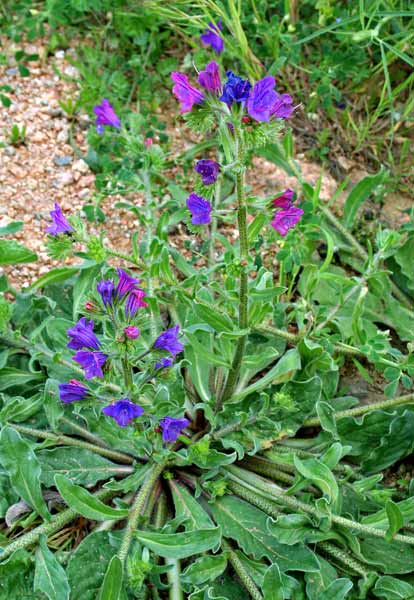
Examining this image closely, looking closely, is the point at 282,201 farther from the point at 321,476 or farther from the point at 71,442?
the point at 71,442

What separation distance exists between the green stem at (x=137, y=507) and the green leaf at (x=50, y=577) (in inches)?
8.0

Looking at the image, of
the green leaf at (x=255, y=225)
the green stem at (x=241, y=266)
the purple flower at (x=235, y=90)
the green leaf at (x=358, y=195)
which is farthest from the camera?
the green leaf at (x=358, y=195)

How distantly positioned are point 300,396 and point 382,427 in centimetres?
37

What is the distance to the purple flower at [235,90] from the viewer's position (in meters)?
1.86

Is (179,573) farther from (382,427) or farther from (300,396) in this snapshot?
(382,427)

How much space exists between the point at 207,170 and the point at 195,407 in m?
1.05

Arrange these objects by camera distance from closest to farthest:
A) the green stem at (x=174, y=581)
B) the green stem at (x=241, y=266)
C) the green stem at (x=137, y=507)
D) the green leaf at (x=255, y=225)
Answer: the green stem at (x=241, y=266)
the green leaf at (x=255, y=225)
the green stem at (x=137, y=507)
the green stem at (x=174, y=581)

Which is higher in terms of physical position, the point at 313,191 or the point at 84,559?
the point at 313,191

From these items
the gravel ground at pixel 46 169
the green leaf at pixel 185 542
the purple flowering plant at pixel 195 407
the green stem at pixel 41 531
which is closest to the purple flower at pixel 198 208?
the purple flowering plant at pixel 195 407

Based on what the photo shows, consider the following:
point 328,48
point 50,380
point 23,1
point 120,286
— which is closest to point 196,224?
point 120,286

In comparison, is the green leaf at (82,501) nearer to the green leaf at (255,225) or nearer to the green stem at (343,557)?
the green stem at (343,557)

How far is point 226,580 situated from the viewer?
2.57 m

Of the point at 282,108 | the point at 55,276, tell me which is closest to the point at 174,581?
the point at 55,276

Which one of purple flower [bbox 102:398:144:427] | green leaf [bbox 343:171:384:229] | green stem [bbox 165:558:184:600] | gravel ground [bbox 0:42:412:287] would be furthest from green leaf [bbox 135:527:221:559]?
green leaf [bbox 343:171:384:229]
